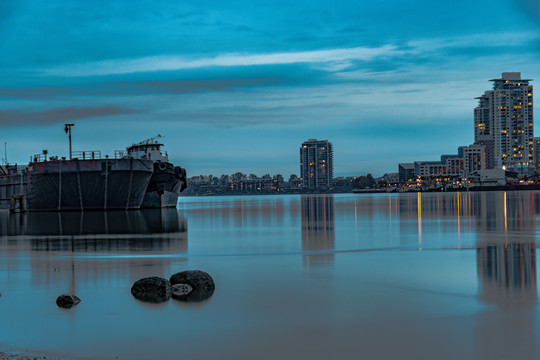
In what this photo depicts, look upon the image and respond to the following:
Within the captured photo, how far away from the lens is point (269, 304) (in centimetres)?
1280

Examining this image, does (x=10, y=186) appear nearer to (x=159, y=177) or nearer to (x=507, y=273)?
(x=159, y=177)

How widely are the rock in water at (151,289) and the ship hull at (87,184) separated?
4484cm

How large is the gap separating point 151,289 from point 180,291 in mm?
664

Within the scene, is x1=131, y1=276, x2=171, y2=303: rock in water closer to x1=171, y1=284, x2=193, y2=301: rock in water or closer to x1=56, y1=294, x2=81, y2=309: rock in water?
x1=171, y1=284, x2=193, y2=301: rock in water

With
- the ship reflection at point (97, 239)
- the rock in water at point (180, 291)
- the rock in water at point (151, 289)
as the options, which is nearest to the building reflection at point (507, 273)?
the rock in water at point (180, 291)

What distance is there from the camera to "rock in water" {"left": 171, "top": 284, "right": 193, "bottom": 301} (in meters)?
13.4

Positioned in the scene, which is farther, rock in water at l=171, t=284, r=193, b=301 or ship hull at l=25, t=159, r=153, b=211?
ship hull at l=25, t=159, r=153, b=211

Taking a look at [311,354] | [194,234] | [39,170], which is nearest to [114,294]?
[311,354]

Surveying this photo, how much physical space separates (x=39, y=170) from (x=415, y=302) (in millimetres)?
51870

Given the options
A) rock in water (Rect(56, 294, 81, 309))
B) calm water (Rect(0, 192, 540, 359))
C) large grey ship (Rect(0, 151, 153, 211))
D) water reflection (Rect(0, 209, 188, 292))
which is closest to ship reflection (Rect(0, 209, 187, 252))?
water reflection (Rect(0, 209, 188, 292))

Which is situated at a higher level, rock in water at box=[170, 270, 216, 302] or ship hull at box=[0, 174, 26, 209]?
ship hull at box=[0, 174, 26, 209]

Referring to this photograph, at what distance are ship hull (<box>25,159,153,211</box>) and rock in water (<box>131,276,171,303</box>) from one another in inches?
1766

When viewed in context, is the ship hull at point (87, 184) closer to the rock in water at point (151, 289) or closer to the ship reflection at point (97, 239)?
the ship reflection at point (97, 239)

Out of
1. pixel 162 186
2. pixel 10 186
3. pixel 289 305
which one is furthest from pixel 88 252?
pixel 10 186
